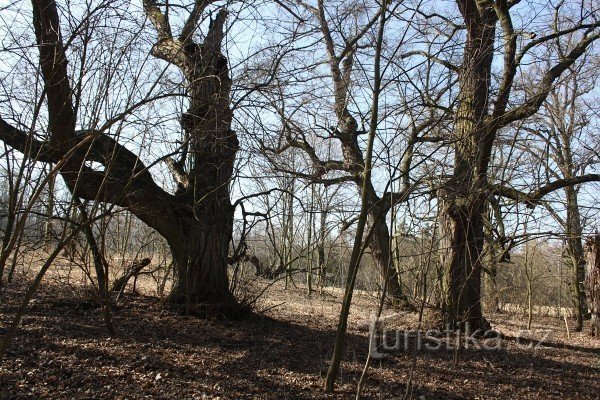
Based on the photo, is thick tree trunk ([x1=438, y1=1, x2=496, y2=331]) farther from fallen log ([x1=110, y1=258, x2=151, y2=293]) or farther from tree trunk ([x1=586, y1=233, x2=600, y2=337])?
fallen log ([x1=110, y1=258, x2=151, y2=293])

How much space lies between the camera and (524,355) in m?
6.04

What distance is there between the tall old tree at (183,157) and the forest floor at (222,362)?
0.71 m

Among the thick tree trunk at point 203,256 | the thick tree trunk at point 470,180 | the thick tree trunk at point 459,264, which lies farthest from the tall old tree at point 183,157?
the thick tree trunk at point 459,264

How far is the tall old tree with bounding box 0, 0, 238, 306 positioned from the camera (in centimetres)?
343

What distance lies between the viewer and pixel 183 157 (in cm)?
578

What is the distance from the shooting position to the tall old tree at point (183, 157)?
3.43 meters

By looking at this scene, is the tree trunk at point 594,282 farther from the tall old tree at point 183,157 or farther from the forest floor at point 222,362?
the tall old tree at point 183,157

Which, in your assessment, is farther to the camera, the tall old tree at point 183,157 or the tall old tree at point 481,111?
the tall old tree at point 481,111

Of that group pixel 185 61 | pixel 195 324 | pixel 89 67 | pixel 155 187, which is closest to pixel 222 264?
pixel 195 324

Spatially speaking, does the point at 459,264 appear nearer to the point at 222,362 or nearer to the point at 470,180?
the point at 470,180

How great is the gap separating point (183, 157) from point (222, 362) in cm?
242

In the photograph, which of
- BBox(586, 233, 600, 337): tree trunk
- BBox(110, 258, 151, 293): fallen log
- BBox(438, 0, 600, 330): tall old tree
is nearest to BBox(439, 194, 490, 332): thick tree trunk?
BBox(438, 0, 600, 330): tall old tree

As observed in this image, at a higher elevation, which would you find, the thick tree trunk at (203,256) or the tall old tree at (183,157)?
the tall old tree at (183,157)

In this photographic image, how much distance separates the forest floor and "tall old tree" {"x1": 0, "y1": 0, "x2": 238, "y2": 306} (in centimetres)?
71
